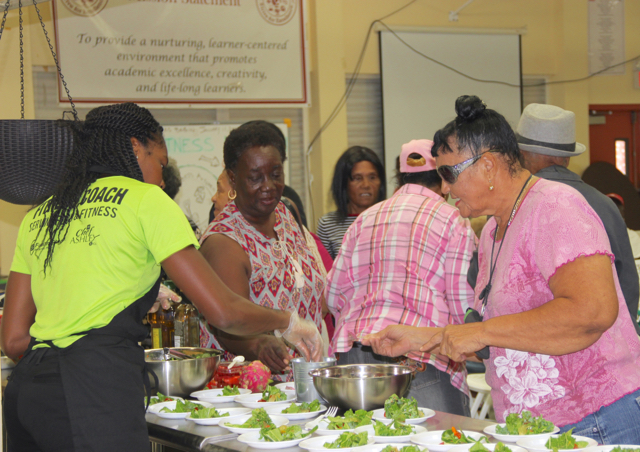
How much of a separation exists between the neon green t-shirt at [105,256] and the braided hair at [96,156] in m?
0.04

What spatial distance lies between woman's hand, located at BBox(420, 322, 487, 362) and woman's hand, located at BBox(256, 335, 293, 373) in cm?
74

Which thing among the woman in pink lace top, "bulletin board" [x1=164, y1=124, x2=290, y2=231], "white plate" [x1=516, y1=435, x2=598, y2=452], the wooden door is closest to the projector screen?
the wooden door

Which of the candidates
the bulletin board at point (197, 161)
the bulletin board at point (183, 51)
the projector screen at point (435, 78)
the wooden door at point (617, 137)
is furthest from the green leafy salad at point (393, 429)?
the wooden door at point (617, 137)

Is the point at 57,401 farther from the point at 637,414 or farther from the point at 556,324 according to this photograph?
the point at 637,414

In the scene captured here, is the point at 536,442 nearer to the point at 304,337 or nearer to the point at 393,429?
the point at 393,429

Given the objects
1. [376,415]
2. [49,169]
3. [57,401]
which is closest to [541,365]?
[376,415]

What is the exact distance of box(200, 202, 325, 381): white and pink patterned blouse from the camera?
249cm

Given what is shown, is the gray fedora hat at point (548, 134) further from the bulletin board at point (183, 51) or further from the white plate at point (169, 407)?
the bulletin board at point (183, 51)

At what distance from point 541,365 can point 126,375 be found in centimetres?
99

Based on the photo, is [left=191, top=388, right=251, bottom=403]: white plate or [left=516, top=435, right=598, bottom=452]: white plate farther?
[left=191, top=388, right=251, bottom=403]: white plate

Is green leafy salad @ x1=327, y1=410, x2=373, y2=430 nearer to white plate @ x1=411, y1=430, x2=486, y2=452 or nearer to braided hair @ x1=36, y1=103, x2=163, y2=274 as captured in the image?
white plate @ x1=411, y1=430, x2=486, y2=452

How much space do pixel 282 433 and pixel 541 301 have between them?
70 cm

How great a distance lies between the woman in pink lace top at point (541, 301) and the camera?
1541 millimetres

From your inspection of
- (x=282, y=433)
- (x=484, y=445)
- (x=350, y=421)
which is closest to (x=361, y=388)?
(x=350, y=421)
